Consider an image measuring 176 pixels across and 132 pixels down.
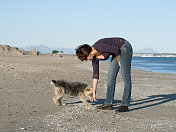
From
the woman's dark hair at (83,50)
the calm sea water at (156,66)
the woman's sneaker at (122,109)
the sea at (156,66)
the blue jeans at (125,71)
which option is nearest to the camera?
the woman's dark hair at (83,50)

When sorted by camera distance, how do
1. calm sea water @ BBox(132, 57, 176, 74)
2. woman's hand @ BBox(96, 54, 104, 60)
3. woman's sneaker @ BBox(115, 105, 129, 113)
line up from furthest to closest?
1. calm sea water @ BBox(132, 57, 176, 74)
2. woman's sneaker @ BBox(115, 105, 129, 113)
3. woman's hand @ BBox(96, 54, 104, 60)

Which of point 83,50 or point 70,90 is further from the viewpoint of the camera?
point 70,90

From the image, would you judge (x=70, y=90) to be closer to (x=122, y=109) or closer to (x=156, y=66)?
(x=122, y=109)

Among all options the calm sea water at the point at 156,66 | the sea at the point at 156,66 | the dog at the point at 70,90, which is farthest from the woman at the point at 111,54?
the calm sea water at the point at 156,66

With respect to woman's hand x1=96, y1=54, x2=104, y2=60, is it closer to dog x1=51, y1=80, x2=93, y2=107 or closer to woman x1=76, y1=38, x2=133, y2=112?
woman x1=76, y1=38, x2=133, y2=112

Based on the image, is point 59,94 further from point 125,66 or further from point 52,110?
point 125,66

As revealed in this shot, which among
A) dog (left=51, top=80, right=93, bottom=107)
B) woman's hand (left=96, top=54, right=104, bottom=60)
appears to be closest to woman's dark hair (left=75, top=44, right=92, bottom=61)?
woman's hand (left=96, top=54, right=104, bottom=60)

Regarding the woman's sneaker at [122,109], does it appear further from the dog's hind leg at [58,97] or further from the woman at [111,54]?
the dog's hind leg at [58,97]

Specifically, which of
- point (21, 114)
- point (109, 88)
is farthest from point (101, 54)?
point (21, 114)

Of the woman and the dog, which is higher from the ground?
the woman

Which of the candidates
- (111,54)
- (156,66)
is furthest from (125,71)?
(156,66)

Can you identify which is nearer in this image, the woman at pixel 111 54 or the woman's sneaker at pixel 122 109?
the woman at pixel 111 54

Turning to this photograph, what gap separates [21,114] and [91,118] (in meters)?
1.68

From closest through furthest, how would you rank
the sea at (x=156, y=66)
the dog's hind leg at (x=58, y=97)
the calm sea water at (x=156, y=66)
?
1. the dog's hind leg at (x=58, y=97)
2. the sea at (x=156, y=66)
3. the calm sea water at (x=156, y=66)
